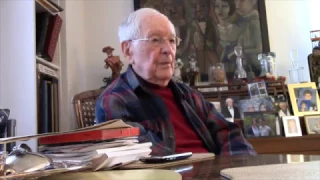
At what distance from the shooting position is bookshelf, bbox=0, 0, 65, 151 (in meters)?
1.75

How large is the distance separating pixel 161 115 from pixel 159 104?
0.15ft

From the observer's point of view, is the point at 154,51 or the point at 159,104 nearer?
the point at 159,104

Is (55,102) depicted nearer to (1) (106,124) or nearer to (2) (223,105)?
(2) (223,105)

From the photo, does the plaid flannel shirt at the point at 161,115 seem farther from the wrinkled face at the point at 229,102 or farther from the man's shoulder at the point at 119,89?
the wrinkled face at the point at 229,102

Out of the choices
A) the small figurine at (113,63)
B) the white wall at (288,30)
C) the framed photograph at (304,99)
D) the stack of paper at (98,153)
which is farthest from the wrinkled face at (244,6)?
the stack of paper at (98,153)

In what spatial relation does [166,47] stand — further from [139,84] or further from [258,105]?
[258,105]

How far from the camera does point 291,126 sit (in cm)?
208

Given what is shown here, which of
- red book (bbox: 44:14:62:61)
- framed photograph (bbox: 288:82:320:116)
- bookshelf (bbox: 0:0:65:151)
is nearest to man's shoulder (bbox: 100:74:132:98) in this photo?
bookshelf (bbox: 0:0:65:151)

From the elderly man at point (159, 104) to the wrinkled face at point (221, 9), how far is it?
124 centimetres

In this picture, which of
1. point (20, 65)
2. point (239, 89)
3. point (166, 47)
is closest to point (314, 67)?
point (239, 89)

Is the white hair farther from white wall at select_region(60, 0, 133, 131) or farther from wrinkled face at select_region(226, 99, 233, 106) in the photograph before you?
white wall at select_region(60, 0, 133, 131)

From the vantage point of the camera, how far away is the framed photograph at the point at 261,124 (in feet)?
6.80

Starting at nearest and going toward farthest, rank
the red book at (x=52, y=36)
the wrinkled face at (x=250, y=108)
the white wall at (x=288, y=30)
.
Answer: the red book at (x=52, y=36)
the wrinkled face at (x=250, y=108)
the white wall at (x=288, y=30)

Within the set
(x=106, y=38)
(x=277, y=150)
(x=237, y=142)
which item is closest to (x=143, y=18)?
(x=237, y=142)
